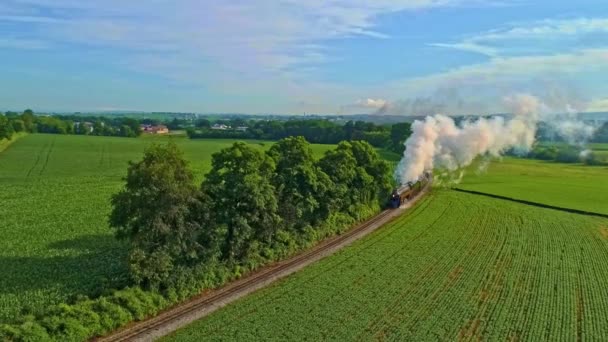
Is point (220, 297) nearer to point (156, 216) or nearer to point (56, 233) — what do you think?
point (156, 216)

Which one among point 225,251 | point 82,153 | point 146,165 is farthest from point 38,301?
point 82,153

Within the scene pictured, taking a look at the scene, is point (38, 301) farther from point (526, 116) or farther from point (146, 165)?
point (526, 116)

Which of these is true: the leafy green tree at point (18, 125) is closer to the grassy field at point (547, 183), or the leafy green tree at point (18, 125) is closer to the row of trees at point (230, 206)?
the row of trees at point (230, 206)

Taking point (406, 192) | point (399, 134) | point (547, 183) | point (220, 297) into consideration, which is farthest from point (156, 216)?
point (399, 134)

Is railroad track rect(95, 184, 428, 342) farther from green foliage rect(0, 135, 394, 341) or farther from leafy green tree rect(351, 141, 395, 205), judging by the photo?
leafy green tree rect(351, 141, 395, 205)

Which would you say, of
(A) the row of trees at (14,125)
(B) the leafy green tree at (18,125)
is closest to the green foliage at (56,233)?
(A) the row of trees at (14,125)

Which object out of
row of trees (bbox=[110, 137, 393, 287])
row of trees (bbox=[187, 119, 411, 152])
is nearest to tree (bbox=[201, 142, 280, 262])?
row of trees (bbox=[110, 137, 393, 287])
